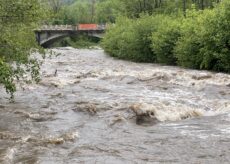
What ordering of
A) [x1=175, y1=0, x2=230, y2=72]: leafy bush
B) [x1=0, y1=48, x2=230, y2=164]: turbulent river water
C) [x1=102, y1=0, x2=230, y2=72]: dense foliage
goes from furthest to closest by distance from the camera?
[x1=102, y1=0, x2=230, y2=72]: dense foliage
[x1=175, y1=0, x2=230, y2=72]: leafy bush
[x1=0, y1=48, x2=230, y2=164]: turbulent river water

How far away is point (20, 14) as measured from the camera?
799 inches

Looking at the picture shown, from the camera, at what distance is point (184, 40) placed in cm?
3834

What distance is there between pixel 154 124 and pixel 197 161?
16.3 feet

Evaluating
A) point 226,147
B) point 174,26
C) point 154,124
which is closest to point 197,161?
point 226,147

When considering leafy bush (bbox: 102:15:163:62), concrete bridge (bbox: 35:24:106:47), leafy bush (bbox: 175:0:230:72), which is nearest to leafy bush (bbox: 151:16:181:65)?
leafy bush (bbox: 102:15:163:62)

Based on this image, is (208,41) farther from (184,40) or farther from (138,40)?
(138,40)

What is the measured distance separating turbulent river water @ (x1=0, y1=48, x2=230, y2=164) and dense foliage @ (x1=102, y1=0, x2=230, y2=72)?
481 cm

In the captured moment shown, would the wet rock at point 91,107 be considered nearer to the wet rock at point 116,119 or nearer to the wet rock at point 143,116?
the wet rock at point 143,116

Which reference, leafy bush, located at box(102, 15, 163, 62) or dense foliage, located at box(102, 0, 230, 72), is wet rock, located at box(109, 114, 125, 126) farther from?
leafy bush, located at box(102, 15, 163, 62)

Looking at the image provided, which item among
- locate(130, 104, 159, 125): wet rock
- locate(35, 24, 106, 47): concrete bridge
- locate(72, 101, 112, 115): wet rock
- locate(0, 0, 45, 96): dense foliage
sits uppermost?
locate(0, 0, 45, 96): dense foliage

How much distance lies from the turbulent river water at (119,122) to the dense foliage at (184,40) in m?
4.81

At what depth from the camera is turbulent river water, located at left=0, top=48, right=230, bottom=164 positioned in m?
13.3

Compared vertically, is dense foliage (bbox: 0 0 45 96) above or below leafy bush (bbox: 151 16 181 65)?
above

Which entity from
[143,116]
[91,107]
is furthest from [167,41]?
[143,116]
